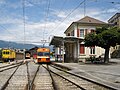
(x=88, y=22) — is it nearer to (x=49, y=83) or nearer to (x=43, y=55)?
(x=43, y=55)

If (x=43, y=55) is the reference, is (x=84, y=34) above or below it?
above

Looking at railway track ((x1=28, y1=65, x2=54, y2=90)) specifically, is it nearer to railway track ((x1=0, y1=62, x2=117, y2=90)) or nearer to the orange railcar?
railway track ((x1=0, y1=62, x2=117, y2=90))

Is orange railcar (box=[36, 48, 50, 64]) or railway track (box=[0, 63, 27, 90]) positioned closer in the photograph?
railway track (box=[0, 63, 27, 90])

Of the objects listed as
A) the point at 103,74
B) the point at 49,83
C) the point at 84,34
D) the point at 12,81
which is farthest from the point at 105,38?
the point at 49,83

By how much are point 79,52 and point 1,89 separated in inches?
1446

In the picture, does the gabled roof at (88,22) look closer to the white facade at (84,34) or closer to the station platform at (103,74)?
the white facade at (84,34)

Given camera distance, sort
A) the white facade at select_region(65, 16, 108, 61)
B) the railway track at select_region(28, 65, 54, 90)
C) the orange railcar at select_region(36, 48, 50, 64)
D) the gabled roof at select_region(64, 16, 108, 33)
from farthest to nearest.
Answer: the gabled roof at select_region(64, 16, 108, 33) → the white facade at select_region(65, 16, 108, 61) → the orange railcar at select_region(36, 48, 50, 64) → the railway track at select_region(28, 65, 54, 90)

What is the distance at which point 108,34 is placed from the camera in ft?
107

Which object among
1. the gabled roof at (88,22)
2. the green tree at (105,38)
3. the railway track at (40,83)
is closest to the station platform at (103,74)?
the railway track at (40,83)

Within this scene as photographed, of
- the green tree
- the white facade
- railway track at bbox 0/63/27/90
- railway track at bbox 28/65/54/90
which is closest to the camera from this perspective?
railway track at bbox 28/65/54/90

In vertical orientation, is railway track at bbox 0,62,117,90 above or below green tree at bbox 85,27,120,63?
below

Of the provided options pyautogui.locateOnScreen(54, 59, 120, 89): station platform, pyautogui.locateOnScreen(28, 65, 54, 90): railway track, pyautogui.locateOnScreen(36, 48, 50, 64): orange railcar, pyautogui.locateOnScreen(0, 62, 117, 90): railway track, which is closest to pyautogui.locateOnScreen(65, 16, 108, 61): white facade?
pyautogui.locateOnScreen(36, 48, 50, 64): orange railcar

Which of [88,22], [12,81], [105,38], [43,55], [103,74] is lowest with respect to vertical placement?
[12,81]

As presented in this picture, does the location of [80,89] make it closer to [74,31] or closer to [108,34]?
[108,34]
